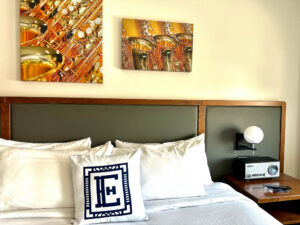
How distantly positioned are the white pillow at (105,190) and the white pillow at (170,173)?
193 mm

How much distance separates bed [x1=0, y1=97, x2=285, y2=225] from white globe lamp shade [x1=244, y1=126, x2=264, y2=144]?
175 millimetres

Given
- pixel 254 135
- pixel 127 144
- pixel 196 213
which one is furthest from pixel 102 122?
pixel 254 135

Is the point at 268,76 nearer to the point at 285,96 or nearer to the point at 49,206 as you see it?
the point at 285,96

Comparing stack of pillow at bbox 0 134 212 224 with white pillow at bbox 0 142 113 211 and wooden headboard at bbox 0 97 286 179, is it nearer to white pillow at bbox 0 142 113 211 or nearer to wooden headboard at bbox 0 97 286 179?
white pillow at bbox 0 142 113 211

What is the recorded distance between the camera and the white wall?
2.11m

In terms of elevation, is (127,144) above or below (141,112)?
below

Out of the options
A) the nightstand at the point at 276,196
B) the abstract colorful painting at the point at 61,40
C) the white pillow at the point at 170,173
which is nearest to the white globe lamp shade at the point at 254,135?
the nightstand at the point at 276,196

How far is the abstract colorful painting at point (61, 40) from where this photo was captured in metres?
2.02

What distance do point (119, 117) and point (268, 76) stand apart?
1.52 m

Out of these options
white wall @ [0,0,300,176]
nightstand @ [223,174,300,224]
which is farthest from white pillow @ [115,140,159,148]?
nightstand @ [223,174,300,224]

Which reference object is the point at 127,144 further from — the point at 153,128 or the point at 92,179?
the point at 92,179

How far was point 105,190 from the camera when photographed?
154 centimetres

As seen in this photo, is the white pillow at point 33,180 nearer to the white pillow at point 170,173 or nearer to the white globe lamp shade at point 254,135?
the white pillow at point 170,173

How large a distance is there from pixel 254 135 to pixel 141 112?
995mm
